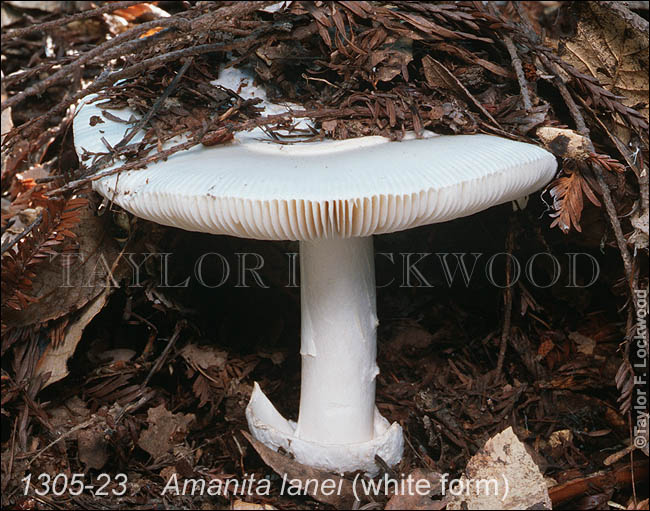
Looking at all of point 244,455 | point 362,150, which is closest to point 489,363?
point 244,455

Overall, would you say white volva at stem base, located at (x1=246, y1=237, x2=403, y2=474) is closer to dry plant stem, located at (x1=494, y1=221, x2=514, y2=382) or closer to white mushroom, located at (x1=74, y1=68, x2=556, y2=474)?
white mushroom, located at (x1=74, y1=68, x2=556, y2=474)

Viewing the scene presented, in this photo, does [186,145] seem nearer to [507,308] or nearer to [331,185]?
[331,185]

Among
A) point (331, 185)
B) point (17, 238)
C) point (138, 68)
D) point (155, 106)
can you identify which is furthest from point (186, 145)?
point (17, 238)

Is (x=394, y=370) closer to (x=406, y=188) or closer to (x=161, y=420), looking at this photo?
(x=161, y=420)

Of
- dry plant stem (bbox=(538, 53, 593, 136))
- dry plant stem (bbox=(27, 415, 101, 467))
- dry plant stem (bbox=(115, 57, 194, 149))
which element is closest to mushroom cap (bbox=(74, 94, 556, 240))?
dry plant stem (bbox=(115, 57, 194, 149))

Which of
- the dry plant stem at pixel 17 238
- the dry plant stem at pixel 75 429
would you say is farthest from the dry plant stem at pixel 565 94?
the dry plant stem at pixel 75 429

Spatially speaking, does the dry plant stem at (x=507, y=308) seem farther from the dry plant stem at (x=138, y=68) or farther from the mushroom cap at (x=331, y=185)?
the dry plant stem at (x=138, y=68)

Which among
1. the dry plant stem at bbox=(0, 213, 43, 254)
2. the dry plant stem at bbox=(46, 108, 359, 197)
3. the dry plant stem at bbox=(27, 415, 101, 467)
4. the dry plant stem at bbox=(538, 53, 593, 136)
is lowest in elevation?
the dry plant stem at bbox=(27, 415, 101, 467)
